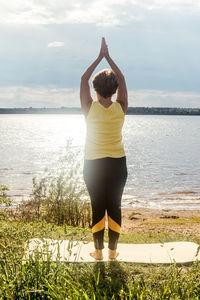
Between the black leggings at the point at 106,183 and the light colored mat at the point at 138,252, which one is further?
the light colored mat at the point at 138,252

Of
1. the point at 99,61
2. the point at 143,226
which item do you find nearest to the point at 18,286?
the point at 99,61

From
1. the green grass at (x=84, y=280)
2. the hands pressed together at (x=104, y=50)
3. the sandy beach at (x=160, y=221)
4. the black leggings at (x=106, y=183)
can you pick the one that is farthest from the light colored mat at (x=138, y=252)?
the sandy beach at (x=160, y=221)

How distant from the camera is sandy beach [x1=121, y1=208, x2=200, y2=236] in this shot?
10320mm

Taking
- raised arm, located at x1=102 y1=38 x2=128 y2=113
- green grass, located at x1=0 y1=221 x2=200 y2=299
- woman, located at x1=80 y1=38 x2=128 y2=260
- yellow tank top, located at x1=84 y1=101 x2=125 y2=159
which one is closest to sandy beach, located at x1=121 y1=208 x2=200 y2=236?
green grass, located at x1=0 y1=221 x2=200 y2=299

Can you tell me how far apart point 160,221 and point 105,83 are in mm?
8307

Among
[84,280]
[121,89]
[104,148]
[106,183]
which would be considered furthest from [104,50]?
[84,280]

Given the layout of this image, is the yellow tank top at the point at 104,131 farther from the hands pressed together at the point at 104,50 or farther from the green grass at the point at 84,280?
the green grass at the point at 84,280

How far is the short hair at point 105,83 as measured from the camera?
4.79 metres

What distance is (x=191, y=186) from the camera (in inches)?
853

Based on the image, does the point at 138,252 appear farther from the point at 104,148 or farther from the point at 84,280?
the point at 104,148

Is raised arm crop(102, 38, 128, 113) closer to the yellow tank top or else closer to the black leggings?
the yellow tank top

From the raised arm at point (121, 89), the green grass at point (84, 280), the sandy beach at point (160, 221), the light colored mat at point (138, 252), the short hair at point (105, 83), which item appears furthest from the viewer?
the sandy beach at point (160, 221)

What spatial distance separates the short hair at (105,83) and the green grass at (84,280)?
6.87 ft

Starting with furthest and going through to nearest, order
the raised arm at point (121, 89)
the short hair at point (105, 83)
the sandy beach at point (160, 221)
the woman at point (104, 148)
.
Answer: the sandy beach at point (160, 221) < the raised arm at point (121, 89) < the woman at point (104, 148) < the short hair at point (105, 83)
